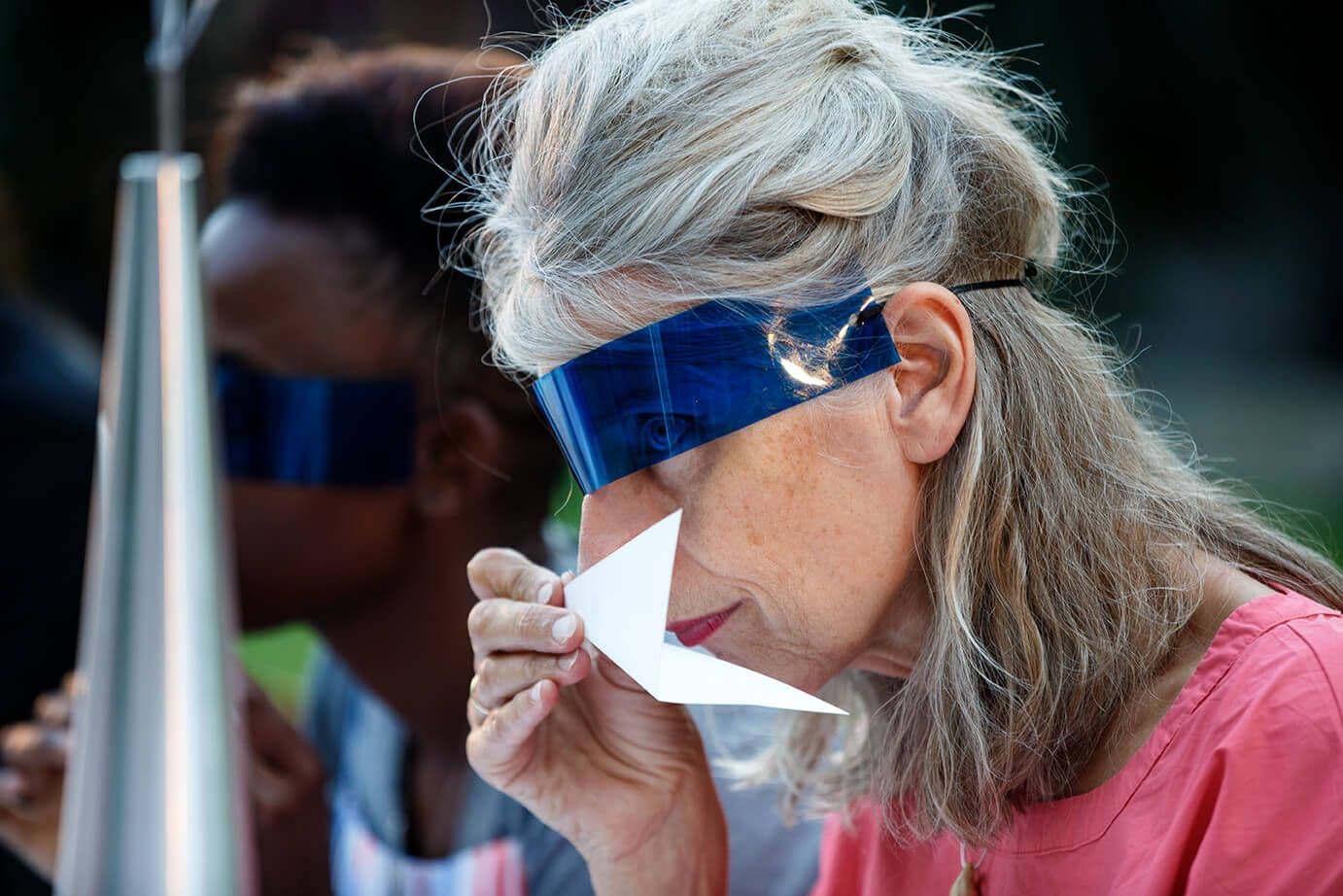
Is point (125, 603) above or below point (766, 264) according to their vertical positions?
below

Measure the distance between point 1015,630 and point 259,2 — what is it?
201cm

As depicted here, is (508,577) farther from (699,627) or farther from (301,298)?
(301,298)

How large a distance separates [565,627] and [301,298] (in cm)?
99

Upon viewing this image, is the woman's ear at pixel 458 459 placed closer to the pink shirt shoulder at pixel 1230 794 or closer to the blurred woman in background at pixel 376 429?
the blurred woman in background at pixel 376 429

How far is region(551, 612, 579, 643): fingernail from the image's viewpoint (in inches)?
41.7

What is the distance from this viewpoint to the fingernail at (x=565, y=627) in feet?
3.47

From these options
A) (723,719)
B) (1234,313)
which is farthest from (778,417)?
(1234,313)

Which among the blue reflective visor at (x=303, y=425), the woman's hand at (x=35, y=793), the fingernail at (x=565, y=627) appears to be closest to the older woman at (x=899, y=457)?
the fingernail at (x=565, y=627)

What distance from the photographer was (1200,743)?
0.91 meters

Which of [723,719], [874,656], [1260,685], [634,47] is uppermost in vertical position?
[634,47]

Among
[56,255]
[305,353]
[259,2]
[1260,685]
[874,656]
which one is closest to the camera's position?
[1260,685]

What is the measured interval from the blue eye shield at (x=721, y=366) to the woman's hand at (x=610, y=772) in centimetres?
26

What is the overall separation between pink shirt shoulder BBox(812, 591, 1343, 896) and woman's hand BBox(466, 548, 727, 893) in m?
0.33

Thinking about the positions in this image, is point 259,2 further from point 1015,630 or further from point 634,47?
point 1015,630
